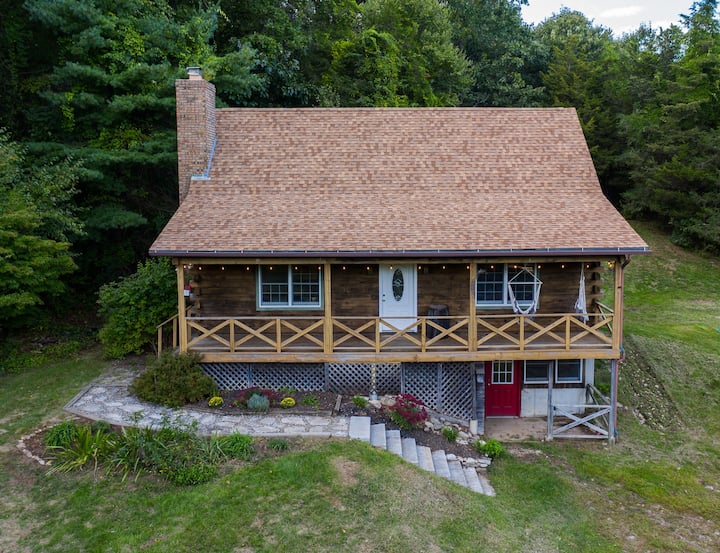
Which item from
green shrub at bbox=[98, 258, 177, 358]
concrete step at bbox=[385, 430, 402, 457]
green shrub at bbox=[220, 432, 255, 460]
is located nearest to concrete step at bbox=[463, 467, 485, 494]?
concrete step at bbox=[385, 430, 402, 457]

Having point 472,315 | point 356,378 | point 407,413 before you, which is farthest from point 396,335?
point 407,413

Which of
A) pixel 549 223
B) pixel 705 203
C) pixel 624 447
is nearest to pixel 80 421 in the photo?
pixel 549 223

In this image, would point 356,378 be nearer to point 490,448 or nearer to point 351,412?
point 351,412

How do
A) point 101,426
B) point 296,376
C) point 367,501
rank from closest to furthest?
point 367,501 → point 101,426 → point 296,376

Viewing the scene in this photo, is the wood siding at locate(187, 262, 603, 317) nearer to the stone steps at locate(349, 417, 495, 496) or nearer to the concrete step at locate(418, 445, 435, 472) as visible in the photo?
the stone steps at locate(349, 417, 495, 496)

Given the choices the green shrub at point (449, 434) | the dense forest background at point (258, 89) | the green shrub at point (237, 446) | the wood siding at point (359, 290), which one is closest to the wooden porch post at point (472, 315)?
the wood siding at point (359, 290)

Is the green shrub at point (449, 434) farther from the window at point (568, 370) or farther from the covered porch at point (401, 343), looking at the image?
the window at point (568, 370)

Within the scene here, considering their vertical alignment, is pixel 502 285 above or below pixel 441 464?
above
